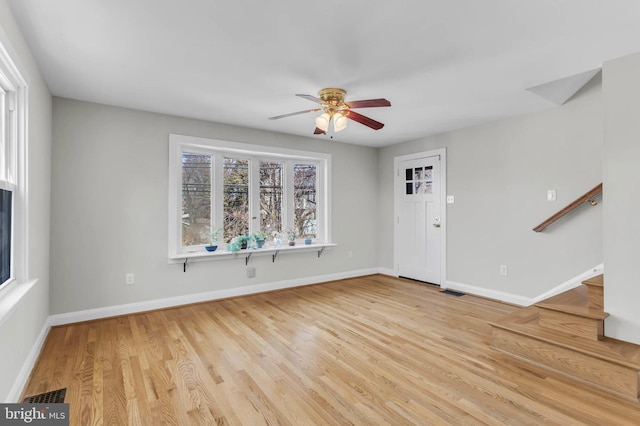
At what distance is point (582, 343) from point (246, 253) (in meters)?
3.52

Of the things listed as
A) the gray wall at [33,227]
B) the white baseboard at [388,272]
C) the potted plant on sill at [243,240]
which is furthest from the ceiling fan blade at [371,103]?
the white baseboard at [388,272]

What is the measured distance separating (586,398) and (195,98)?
3939 millimetres

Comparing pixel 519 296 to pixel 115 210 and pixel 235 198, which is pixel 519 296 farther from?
pixel 115 210

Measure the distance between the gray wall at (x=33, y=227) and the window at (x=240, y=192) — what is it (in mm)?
1143

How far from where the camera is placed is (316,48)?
→ 225 cm

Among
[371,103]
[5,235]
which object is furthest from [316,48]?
[5,235]

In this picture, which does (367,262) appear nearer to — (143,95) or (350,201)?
(350,201)

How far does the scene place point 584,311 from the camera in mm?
2393

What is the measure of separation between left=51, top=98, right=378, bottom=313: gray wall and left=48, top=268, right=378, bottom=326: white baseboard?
0.17 ft

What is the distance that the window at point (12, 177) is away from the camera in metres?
1.99

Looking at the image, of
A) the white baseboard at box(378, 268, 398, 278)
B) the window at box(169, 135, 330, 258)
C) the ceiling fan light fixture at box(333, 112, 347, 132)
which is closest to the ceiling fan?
the ceiling fan light fixture at box(333, 112, 347, 132)

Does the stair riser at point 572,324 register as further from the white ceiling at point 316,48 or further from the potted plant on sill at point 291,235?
the potted plant on sill at point 291,235

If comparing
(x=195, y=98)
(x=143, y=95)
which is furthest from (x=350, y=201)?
(x=143, y=95)

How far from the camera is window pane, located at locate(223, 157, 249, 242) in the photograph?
4309mm
